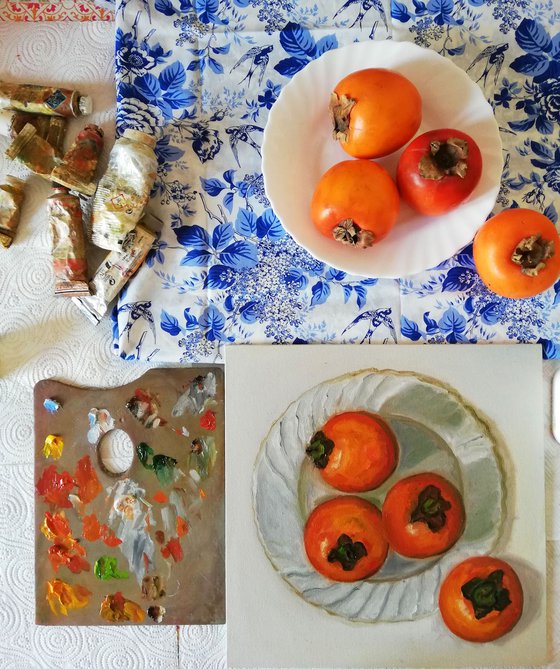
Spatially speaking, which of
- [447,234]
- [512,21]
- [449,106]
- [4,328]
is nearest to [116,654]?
[4,328]

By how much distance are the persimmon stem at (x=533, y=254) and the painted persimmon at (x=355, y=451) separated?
0.21 meters

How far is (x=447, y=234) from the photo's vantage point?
2.00ft

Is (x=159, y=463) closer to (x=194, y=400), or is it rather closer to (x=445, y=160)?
(x=194, y=400)

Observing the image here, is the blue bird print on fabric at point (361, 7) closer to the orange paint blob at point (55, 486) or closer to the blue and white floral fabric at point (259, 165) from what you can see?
the blue and white floral fabric at point (259, 165)

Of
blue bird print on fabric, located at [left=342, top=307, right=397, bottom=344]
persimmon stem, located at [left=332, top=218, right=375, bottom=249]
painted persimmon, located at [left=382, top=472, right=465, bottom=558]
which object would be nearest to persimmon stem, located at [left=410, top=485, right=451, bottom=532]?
painted persimmon, located at [left=382, top=472, right=465, bottom=558]

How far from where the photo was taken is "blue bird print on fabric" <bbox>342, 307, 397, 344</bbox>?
664 millimetres

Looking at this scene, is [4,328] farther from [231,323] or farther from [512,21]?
[512,21]

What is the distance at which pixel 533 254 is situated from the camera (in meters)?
0.56

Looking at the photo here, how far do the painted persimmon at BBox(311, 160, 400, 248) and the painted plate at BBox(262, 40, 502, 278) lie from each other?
40 mm

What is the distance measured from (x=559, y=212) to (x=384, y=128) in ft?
0.76

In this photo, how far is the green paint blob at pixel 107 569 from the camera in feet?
2.21

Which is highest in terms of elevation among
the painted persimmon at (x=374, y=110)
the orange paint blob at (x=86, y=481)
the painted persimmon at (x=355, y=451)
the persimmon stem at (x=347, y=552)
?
the painted persimmon at (x=374, y=110)

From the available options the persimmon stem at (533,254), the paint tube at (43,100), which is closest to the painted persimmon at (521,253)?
the persimmon stem at (533,254)

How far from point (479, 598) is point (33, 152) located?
66 centimetres
